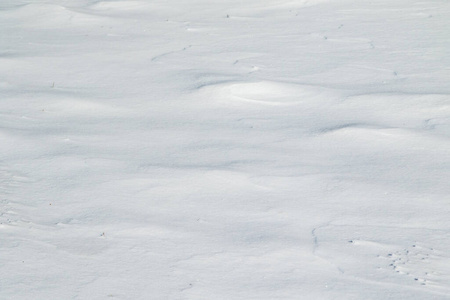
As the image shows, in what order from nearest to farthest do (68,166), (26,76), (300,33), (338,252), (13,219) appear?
(338,252)
(13,219)
(68,166)
(26,76)
(300,33)

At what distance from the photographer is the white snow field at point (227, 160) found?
175cm

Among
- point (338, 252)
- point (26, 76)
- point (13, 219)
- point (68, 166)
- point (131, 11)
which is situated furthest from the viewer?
point (131, 11)

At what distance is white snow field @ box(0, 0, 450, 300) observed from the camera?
1.75m

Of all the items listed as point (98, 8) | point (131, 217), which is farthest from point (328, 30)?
point (131, 217)

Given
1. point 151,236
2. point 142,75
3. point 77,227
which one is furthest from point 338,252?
point 142,75

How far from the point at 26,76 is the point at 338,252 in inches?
79.3

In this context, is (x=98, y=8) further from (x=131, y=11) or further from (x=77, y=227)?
(x=77, y=227)

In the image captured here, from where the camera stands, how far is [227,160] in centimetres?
242

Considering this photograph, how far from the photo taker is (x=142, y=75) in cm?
334

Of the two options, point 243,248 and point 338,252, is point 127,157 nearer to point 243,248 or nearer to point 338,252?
point 243,248

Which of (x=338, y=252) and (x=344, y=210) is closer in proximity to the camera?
(x=338, y=252)

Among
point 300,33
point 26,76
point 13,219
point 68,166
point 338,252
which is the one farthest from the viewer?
point 300,33

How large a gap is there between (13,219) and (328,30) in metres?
2.56

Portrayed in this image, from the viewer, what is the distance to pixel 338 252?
1855mm
